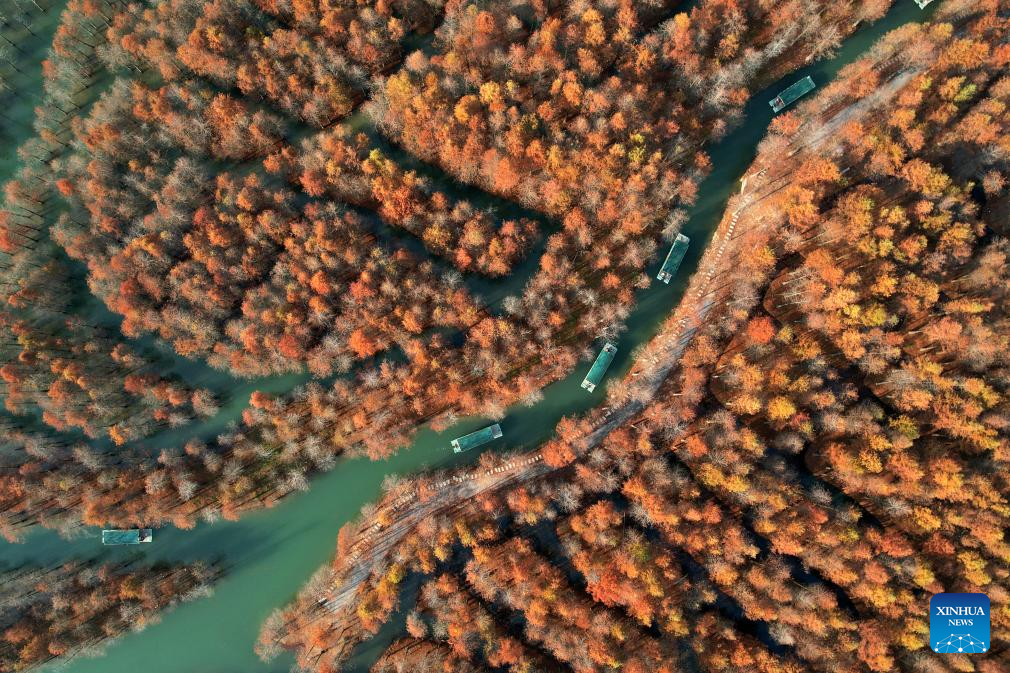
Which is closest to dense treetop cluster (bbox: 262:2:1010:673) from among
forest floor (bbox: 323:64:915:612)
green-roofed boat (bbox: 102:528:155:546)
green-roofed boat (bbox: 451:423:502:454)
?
forest floor (bbox: 323:64:915:612)

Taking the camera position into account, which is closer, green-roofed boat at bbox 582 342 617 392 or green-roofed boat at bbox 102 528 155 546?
green-roofed boat at bbox 102 528 155 546

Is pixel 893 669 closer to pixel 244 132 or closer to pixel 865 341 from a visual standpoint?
pixel 865 341

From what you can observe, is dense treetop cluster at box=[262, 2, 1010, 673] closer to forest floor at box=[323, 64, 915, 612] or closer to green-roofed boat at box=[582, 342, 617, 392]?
forest floor at box=[323, 64, 915, 612]

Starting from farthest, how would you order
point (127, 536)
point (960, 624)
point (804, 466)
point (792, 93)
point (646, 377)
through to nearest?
point (792, 93), point (646, 377), point (127, 536), point (804, 466), point (960, 624)

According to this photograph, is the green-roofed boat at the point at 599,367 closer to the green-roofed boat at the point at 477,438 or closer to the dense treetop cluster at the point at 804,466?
the dense treetop cluster at the point at 804,466

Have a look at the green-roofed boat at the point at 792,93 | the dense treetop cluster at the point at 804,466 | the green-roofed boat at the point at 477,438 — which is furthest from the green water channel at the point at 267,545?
the green-roofed boat at the point at 792,93

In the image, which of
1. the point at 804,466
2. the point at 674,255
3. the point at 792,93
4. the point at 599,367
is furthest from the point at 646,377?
the point at 792,93

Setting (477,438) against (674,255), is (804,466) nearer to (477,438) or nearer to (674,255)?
(674,255)
